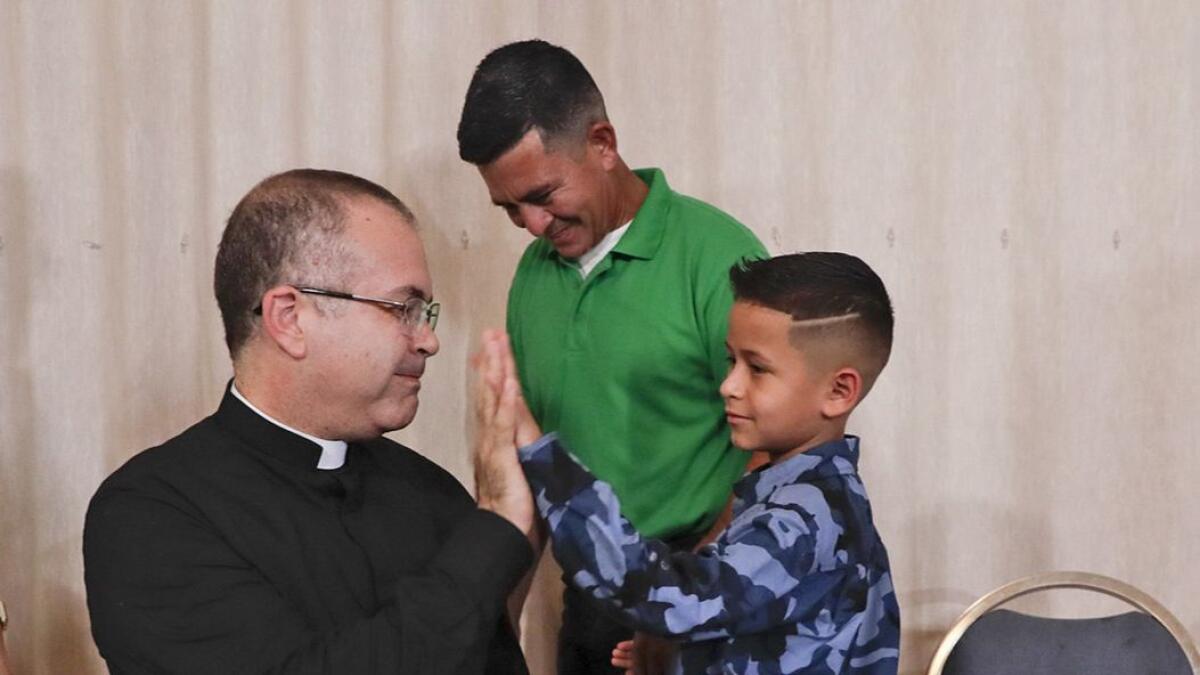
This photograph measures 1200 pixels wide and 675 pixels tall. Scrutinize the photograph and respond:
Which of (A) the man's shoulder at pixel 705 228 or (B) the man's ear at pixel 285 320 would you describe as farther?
(A) the man's shoulder at pixel 705 228

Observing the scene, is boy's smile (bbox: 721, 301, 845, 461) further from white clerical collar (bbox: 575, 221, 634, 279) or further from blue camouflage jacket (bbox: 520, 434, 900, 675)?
white clerical collar (bbox: 575, 221, 634, 279)

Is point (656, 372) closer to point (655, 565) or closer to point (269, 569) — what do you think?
point (655, 565)

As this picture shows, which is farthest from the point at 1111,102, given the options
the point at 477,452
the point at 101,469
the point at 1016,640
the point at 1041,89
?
the point at 101,469

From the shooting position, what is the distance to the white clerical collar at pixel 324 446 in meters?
2.08

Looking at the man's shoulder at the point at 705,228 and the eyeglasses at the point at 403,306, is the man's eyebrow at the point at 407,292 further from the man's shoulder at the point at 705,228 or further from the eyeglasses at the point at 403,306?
the man's shoulder at the point at 705,228

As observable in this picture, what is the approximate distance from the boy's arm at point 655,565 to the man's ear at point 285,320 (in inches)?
12.7

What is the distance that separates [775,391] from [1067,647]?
912mm

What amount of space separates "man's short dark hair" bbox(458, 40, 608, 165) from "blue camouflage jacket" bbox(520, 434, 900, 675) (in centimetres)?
72

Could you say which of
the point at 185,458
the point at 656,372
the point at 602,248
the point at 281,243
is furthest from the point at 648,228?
the point at 185,458

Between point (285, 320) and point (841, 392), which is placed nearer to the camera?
point (285, 320)

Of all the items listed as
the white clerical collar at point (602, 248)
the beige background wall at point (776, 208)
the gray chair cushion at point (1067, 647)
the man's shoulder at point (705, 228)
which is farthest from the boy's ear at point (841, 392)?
the beige background wall at point (776, 208)

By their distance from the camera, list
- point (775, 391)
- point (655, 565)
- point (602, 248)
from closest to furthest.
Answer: point (655, 565), point (775, 391), point (602, 248)

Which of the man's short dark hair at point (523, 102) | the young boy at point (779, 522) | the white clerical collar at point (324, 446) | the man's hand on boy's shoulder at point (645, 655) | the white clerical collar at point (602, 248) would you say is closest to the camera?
the young boy at point (779, 522)

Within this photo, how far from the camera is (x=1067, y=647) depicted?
8.78 feet
